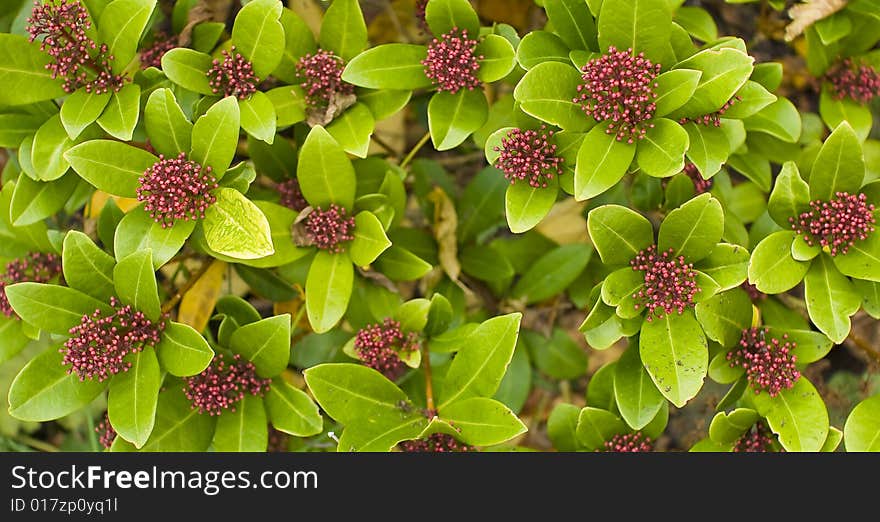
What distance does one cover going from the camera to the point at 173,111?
229 cm

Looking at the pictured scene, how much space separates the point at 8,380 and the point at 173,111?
6.16ft

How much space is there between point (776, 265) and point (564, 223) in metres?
1.37

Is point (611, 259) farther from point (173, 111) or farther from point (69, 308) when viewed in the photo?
point (69, 308)

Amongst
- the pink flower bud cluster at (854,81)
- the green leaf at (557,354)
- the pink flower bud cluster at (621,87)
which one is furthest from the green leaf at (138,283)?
the pink flower bud cluster at (854,81)

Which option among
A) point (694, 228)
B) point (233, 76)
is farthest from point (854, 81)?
point (233, 76)

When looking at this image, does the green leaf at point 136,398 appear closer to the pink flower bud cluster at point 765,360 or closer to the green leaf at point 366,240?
the green leaf at point 366,240

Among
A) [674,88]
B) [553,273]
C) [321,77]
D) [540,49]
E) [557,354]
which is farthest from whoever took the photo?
[557,354]

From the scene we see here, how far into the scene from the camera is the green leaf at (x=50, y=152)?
242 cm

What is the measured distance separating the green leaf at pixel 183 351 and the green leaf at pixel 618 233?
3.53 feet

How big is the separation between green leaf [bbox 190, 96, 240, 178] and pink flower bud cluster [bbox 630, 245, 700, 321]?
1166mm

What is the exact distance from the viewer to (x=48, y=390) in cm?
233

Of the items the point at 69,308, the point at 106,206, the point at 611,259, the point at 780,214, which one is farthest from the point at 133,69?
the point at 780,214

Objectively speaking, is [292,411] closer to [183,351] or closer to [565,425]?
[183,351]

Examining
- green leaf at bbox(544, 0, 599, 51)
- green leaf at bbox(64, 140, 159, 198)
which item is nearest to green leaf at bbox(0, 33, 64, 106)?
green leaf at bbox(64, 140, 159, 198)
